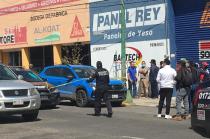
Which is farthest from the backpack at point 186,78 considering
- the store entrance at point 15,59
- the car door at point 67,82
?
the store entrance at point 15,59

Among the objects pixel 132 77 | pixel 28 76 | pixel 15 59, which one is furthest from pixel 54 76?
pixel 15 59

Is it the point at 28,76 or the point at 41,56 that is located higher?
the point at 41,56

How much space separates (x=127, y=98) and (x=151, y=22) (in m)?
5.27

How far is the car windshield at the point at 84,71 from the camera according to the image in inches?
810

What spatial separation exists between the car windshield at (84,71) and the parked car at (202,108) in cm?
930

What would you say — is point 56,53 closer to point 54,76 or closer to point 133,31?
point 133,31

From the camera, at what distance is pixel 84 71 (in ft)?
68.3

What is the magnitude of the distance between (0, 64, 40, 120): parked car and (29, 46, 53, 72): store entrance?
61.5 ft

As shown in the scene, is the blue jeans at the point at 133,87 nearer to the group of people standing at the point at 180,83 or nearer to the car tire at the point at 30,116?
the group of people standing at the point at 180,83

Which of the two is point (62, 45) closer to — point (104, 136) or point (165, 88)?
point (165, 88)

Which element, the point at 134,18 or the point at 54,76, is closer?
the point at 54,76

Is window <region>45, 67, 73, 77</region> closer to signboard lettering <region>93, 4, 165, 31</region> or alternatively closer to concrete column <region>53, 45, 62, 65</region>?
signboard lettering <region>93, 4, 165, 31</region>

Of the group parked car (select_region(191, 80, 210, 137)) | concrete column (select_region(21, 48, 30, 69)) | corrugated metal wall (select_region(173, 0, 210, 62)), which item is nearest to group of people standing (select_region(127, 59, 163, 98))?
corrugated metal wall (select_region(173, 0, 210, 62))

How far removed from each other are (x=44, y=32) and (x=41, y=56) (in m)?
2.48
